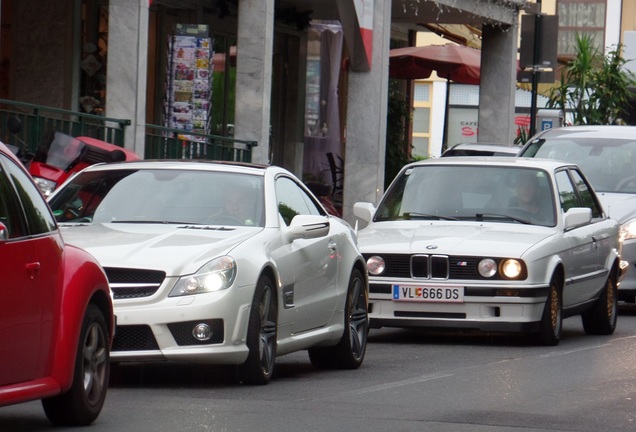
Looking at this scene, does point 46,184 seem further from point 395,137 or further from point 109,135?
point 395,137

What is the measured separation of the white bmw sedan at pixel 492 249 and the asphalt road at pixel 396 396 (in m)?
0.33

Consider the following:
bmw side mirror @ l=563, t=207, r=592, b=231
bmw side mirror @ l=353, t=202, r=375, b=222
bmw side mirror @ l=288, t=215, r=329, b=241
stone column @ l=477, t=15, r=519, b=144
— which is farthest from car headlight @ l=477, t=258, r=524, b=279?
stone column @ l=477, t=15, r=519, b=144

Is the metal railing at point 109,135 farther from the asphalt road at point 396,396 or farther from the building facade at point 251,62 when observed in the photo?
the asphalt road at point 396,396

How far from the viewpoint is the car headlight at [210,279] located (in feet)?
31.3

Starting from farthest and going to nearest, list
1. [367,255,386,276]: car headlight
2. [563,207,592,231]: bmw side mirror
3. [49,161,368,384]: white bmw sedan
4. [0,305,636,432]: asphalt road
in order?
[563,207,592,231]: bmw side mirror, [367,255,386,276]: car headlight, [49,161,368,384]: white bmw sedan, [0,305,636,432]: asphalt road

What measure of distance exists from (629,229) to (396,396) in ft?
27.5

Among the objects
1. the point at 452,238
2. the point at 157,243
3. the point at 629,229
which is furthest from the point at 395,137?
the point at 157,243

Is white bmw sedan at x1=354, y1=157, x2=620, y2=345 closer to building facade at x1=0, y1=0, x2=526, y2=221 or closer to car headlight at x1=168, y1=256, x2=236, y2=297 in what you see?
car headlight at x1=168, y1=256, x2=236, y2=297

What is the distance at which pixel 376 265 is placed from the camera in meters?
13.5

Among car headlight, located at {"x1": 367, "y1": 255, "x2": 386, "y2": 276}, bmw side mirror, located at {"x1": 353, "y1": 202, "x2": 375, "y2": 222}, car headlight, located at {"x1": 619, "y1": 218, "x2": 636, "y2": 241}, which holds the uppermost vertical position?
bmw side mirror, located at {"x1": 353, "y1": 202, "x2": 375, "y2": 222}

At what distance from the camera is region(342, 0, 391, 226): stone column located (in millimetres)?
25969

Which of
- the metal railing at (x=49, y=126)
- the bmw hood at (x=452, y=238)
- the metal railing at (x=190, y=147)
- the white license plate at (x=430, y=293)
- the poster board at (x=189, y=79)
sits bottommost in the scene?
the white license plate at (x=430, y=293)

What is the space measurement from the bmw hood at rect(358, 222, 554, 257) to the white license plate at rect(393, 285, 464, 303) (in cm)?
29

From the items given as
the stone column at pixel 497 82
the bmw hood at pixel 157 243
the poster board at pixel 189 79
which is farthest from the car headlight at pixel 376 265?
the stone column at pixel 497 82
